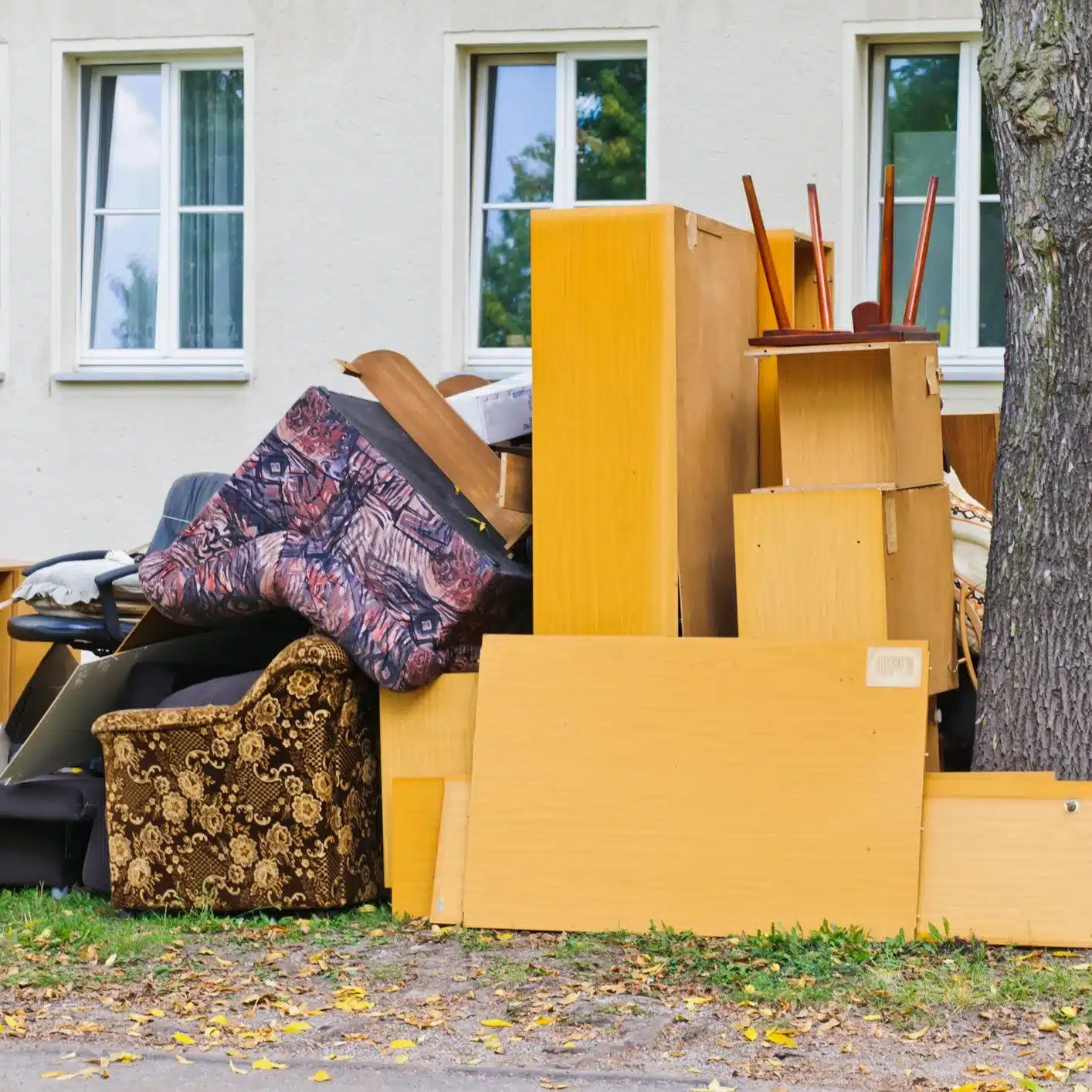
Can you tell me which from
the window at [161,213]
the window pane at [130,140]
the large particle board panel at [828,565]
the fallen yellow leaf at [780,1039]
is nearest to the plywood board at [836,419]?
the large particle board panel at [828,565]

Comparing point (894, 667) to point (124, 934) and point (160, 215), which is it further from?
point (160, 215)

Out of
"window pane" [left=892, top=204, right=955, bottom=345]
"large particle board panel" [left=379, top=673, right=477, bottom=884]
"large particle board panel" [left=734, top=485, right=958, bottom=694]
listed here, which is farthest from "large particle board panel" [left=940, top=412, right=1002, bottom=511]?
"large particle board panel" [left=379, top=673, right=477, bottom=884]

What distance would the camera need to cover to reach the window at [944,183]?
8547 mm

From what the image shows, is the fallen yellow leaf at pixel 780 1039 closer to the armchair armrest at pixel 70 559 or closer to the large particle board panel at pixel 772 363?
the large particle board panel at pixel 772 363

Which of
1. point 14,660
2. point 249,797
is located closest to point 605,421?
point 249,797

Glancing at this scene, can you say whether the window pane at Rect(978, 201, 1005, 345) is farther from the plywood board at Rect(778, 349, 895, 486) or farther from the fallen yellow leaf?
the fallen yellow leaf

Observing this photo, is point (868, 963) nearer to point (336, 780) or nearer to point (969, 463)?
point (336, 780)

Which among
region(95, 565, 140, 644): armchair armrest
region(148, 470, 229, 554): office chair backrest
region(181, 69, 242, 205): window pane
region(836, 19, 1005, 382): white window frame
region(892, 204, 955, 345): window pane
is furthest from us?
region(181, 69, 242, 205): window pane

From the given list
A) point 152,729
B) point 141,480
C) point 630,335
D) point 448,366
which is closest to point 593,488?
point 630,335

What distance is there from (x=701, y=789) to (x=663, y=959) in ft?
1.61

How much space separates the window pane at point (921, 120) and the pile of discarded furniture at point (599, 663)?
352cm

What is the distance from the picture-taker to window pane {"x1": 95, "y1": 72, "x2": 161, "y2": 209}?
9.41 metres

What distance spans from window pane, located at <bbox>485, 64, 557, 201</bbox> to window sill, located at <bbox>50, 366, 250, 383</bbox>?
66.1 inches

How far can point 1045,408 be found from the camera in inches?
188
